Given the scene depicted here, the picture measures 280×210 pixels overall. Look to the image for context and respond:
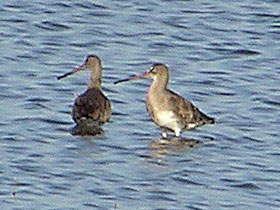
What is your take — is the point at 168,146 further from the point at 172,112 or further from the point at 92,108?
the point at 92,108

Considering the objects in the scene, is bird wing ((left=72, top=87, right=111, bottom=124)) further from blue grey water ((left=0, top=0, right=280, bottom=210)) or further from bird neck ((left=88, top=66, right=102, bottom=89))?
bird neck ((left=88, top=66, right=102, bottom=89))

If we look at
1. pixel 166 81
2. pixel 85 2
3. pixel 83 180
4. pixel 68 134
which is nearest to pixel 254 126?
pixel 166 81

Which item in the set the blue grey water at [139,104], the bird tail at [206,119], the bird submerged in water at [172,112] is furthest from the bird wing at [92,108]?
the bird tail at [206,119]

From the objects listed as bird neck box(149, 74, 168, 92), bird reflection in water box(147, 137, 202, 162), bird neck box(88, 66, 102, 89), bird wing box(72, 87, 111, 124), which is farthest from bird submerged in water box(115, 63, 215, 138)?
bird neck box(88, 66, 102, 89)

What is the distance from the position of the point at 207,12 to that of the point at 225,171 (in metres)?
7.47

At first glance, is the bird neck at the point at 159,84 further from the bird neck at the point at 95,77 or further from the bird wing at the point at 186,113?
the bird neck at the point at 95,77

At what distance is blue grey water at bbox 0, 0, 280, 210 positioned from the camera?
42.0 feet

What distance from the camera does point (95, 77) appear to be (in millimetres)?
16625

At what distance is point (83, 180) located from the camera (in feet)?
42.7

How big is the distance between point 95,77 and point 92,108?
1.34 metres

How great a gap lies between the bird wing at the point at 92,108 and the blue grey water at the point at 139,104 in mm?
176

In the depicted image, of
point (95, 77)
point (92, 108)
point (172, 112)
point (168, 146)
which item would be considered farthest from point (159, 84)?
point (95, 77)

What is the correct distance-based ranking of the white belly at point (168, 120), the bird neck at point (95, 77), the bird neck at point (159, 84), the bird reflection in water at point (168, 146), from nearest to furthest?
the bird reflection in water at point (168, 146) → the white belly at point (168, 120) → the bird neck at point (159, 84) → the bird neck at point (95, 77)

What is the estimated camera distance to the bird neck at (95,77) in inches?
650
